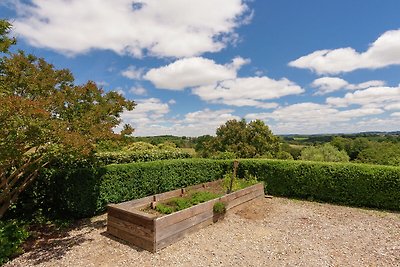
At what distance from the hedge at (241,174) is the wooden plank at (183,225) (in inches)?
139

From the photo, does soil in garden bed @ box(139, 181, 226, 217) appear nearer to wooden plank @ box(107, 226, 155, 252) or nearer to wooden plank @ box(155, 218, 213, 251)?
wooden plank @ box(155, 218, 213, 251)

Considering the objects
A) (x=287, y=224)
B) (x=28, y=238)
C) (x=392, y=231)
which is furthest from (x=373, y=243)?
(x=28, y=238)

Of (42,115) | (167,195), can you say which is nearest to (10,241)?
(42,115)

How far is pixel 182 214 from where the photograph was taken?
6.82 meters

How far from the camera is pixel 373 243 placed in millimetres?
6801

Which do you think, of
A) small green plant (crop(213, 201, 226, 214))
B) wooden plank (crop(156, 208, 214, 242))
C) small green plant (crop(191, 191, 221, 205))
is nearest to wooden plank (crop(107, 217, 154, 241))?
wooden plank (crop(156, 208, 214, 242))

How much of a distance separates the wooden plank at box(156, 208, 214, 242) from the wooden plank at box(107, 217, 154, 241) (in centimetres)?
22

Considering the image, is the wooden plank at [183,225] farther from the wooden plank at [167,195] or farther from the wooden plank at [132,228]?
the wooden plank at [167,195]

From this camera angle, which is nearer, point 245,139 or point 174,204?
point 174,204

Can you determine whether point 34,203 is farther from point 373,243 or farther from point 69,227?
point 373,243

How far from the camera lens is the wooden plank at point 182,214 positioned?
244 inches

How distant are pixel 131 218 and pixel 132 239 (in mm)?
501

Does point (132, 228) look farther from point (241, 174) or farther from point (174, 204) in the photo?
point (241, 174)

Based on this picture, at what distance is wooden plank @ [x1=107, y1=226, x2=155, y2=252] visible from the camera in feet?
20.0
